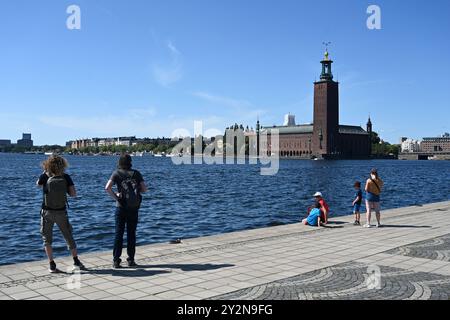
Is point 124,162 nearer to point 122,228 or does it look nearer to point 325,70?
point 122,228

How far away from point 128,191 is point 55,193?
1.19 metres

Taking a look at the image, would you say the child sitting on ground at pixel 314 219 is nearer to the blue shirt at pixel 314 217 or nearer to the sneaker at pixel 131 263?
the blue shirt at pixel 314 217

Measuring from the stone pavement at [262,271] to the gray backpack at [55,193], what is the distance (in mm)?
1102

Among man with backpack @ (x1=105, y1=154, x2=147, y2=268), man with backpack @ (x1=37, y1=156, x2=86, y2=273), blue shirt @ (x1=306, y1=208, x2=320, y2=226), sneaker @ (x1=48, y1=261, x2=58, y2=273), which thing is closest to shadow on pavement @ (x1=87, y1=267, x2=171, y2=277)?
man with backpack @ (x1=105, y1=154, x2=147, y2=268)

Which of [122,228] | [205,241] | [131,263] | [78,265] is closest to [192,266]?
[131,263]

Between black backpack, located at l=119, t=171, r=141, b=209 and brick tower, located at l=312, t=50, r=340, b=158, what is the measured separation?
163 m

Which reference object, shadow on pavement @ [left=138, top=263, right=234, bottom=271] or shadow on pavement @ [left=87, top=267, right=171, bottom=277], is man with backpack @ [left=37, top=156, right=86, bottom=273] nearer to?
shadow on pavement @ [left=87, top=267, right=171, bottom=277]

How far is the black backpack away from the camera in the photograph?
8.29 m

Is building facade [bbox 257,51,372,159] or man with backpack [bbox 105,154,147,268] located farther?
building facade [bbox 257,51,372,159]

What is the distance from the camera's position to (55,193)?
778 cm

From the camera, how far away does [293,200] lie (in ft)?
105

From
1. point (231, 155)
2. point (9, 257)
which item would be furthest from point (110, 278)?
point (231, 155)
